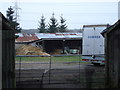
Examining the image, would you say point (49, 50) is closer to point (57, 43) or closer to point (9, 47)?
point (57, 43)

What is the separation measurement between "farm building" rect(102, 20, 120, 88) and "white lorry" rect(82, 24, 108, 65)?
350 inches

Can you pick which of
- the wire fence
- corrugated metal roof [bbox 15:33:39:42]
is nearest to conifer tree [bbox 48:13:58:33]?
Answer: corrugated metal roof [bbox 15:33:39:42]

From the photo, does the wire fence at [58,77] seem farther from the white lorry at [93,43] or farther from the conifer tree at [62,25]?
the conifer tree at [62,25]

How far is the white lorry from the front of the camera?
18.8 m

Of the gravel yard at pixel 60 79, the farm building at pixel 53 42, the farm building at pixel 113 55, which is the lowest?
the gravel yard at pixel 60 79

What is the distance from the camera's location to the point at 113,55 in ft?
29.5

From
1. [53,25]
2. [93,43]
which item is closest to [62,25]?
[53,25]

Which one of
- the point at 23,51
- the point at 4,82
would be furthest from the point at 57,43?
the point at 4,82

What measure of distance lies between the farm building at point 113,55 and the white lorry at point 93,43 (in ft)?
29.1

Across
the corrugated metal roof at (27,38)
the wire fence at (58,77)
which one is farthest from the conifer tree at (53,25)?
the wire fence at (58,77)

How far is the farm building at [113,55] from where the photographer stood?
838cm

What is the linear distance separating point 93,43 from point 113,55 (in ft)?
34.1

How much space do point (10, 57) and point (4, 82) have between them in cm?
128

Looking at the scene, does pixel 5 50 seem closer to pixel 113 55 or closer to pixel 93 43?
pixel 113 55
